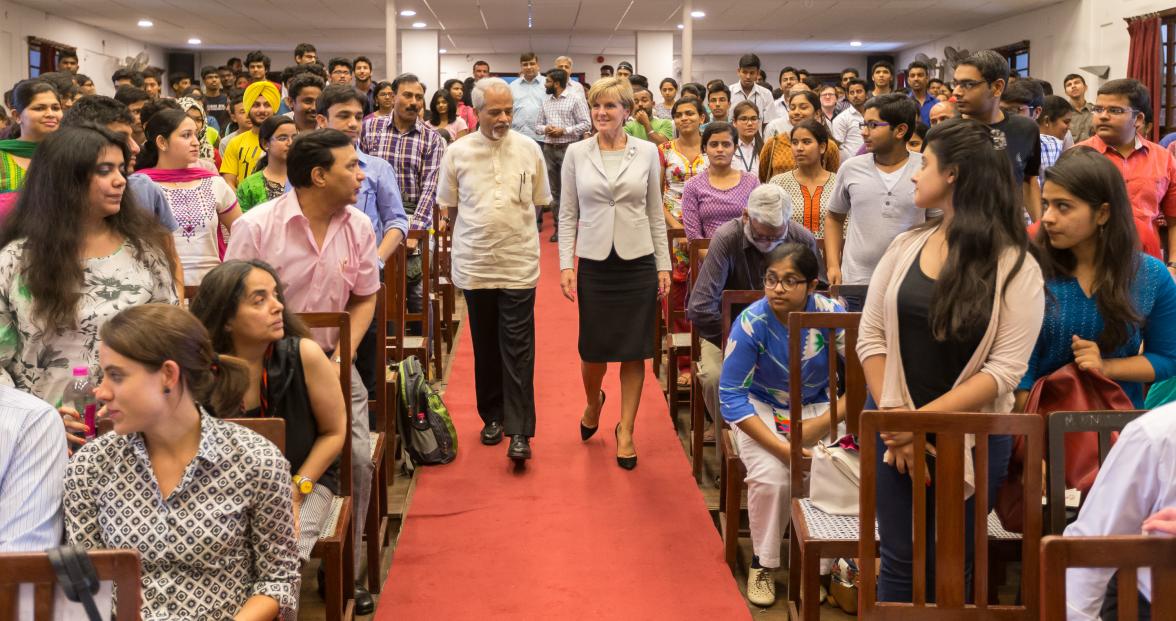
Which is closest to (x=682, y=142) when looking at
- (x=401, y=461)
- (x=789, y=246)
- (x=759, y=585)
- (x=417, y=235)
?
(x=417, y=235)

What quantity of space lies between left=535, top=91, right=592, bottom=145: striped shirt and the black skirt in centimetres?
498

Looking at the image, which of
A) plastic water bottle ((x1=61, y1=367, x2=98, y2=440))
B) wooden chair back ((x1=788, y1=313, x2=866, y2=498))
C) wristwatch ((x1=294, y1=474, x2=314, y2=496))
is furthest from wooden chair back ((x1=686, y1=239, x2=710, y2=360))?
plastic water bottle ((x1=61, y1=367, x2=98, y2=440))

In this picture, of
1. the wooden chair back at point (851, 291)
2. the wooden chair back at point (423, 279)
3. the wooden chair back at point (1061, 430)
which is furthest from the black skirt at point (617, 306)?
the wooden chair back at point (1061, 430)

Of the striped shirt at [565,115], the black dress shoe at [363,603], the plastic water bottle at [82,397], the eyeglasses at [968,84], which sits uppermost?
the striped shirt at [565,115]

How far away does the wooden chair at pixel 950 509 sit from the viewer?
6.48 feet

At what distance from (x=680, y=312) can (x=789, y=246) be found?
76.3 inches

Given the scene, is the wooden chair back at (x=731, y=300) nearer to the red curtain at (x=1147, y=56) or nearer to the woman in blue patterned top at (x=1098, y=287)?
the woman in blue patterned top at (x=1098, y=287)

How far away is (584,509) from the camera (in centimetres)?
389

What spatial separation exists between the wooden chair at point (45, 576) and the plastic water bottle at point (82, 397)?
1050 mm

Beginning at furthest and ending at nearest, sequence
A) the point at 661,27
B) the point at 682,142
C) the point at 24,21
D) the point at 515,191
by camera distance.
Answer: the point at 661,27 < the point at 24,21 < the point at 682,142 < the point at 515,191

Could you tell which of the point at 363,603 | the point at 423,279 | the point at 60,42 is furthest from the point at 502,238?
the point at 60,42

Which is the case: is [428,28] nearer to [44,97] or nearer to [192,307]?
[44,97]

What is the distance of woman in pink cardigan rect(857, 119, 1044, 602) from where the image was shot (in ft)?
7.04

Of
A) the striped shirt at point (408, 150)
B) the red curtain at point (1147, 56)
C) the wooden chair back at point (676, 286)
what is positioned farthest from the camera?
the red curtain at point (1147, 56)
